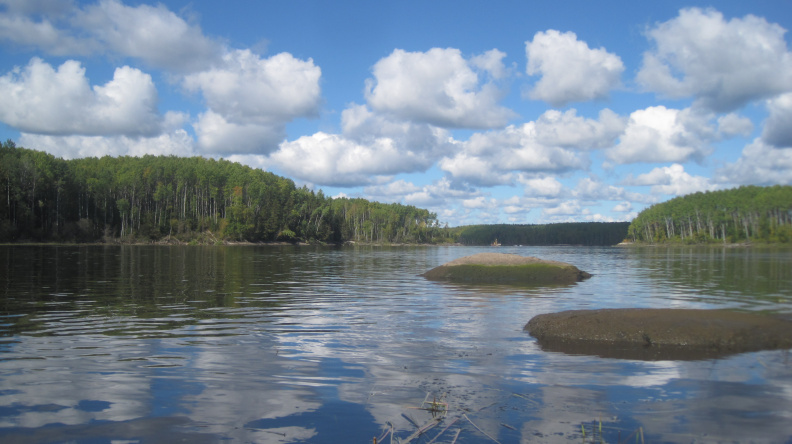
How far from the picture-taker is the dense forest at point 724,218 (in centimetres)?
4728

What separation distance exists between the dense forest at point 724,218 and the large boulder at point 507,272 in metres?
17.0

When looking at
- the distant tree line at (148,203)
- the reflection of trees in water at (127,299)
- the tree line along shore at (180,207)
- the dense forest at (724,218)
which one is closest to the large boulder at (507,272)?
the reflection of trees in water at (127,299)

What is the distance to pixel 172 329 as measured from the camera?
14945mm

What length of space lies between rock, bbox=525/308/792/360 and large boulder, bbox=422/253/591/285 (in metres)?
17.8

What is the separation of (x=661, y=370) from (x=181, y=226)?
141 meters

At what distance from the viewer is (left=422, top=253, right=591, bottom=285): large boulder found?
111ft

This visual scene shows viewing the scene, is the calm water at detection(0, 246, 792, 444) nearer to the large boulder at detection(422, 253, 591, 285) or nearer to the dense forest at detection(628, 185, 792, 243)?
the large boulder at detection(422, 253, 591, 285)

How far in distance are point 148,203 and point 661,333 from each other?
14794 cm

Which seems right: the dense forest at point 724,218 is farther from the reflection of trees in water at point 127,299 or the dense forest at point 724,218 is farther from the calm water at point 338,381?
the reflection of trees in water at point 127,299

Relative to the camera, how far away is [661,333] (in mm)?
13594

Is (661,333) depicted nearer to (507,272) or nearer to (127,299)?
(127,299)

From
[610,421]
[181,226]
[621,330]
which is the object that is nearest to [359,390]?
[610,421]

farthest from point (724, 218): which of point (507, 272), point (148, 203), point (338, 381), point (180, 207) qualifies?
point (148, 203)

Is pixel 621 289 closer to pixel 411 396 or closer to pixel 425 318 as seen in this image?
pixel 425 318
